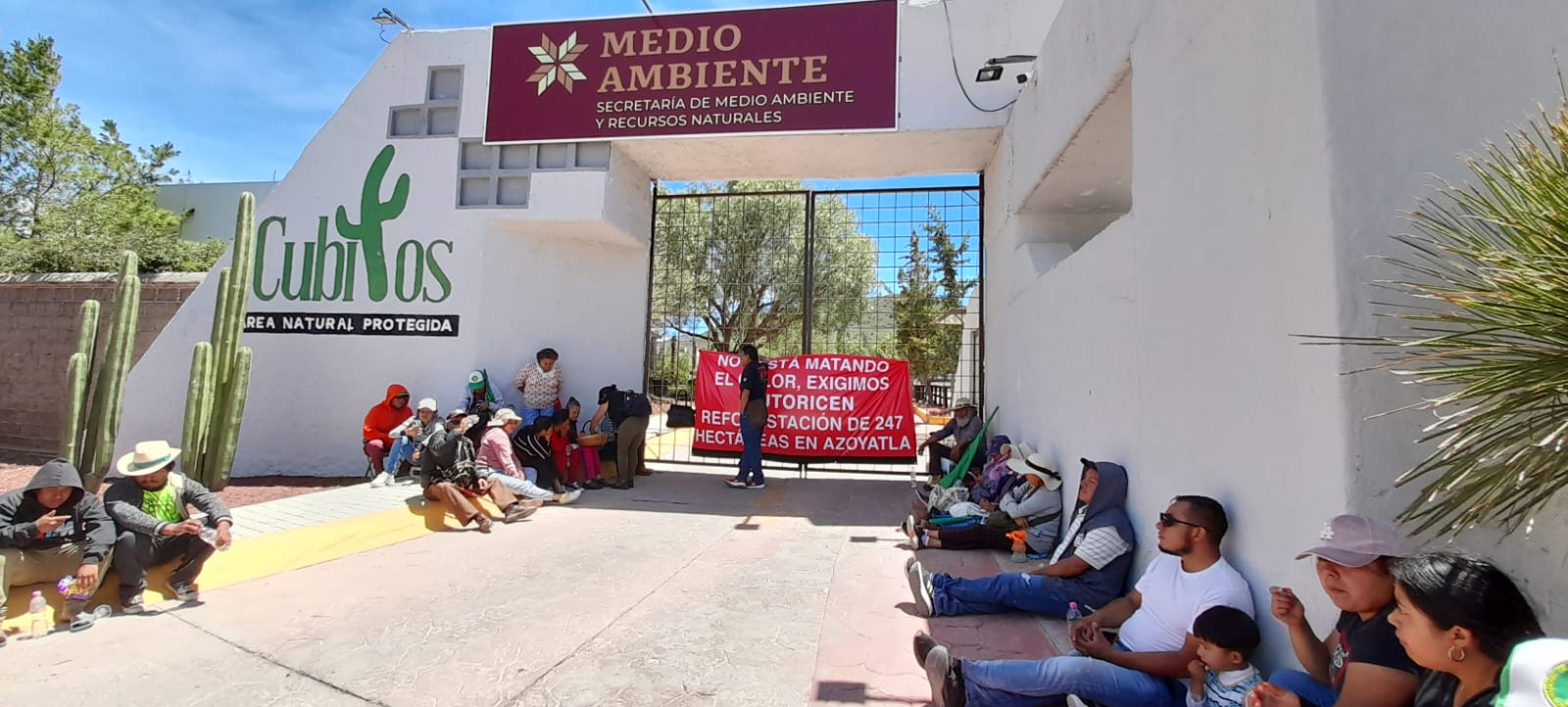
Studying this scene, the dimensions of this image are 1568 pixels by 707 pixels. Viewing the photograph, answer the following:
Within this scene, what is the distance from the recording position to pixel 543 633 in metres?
3.66

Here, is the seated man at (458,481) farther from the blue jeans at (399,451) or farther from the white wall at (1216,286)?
the white wall at (1216,286)

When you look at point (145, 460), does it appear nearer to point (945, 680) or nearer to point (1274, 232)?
point (945, 680)

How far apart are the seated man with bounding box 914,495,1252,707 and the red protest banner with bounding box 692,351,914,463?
5.66 m

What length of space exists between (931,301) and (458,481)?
9.58 metres

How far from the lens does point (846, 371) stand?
891 cm

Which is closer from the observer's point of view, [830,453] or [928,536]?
[928,536]

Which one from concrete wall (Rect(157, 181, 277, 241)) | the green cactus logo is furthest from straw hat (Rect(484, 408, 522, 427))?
concrete wall (Rect(157, 181, 277, 241))

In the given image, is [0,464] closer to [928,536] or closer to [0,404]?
[0,404]

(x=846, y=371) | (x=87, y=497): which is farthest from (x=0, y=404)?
(x=846, y=371)

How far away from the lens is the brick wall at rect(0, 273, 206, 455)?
1026cm

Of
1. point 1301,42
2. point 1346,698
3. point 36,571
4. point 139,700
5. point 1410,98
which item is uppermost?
point 1301,42

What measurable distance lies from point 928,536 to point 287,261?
850 cm

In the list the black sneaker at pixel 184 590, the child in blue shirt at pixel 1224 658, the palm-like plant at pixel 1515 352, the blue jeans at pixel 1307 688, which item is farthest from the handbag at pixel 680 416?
the palm-like plant at pixel 1515 352

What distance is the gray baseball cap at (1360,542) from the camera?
2.02m
